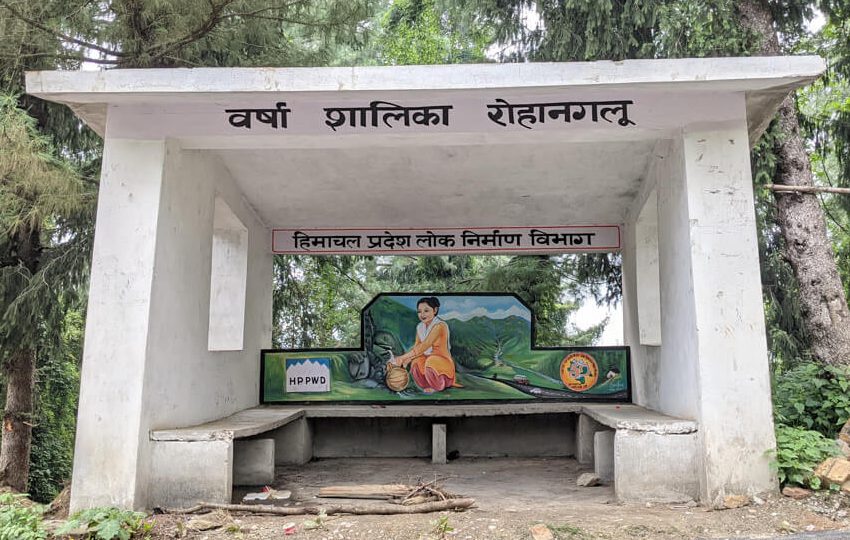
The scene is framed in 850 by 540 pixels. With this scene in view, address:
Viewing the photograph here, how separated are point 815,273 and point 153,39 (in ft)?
25.0

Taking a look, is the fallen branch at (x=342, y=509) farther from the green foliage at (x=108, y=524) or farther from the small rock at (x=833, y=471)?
the small rock at (x=833, y=471)

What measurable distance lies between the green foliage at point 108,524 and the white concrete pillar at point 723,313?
3.69 metres

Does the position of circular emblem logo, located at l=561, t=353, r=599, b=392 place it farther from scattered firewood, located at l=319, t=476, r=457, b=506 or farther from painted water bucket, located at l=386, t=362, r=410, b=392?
scattered firewood, located at l=319, t=476, r=457, b=506

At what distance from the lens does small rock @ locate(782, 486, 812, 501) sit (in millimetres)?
4582

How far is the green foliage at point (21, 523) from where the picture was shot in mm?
4062

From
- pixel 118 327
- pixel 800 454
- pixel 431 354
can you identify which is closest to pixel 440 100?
pixel 118 327

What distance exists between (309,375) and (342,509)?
170 inches

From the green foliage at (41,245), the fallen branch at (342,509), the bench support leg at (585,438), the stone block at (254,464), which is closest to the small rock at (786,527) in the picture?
the fallen branch at (342,509)

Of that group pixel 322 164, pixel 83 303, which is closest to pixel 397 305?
pixel 322 164

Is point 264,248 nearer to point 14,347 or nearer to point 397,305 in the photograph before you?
point 397,305

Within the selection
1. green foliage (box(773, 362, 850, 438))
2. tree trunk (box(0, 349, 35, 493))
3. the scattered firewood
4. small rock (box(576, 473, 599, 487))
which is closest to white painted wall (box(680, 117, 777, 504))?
green foliage (box(773, 362, 850, 438))

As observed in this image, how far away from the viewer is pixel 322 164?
7141mm

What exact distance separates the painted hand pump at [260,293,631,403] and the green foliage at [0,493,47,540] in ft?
14.7

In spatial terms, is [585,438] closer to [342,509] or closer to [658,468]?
[658,468]
